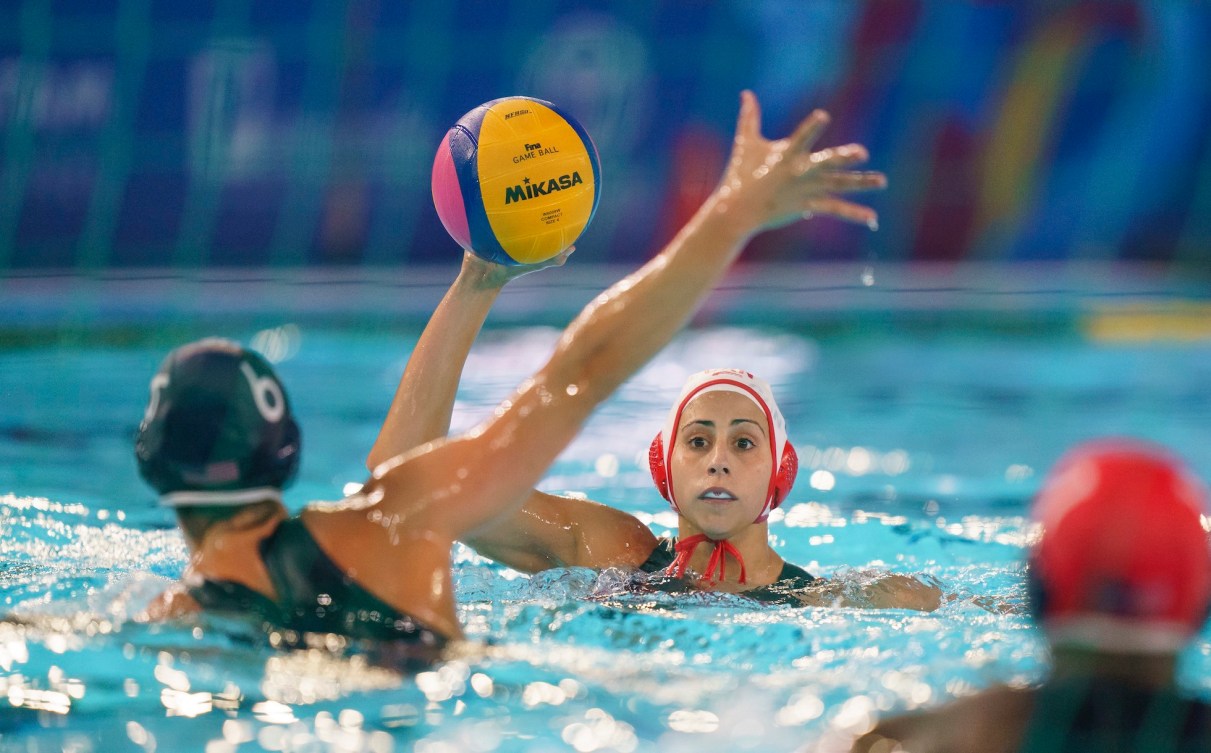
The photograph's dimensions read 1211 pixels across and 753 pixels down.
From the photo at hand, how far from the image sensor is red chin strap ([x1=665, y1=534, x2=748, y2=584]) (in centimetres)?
385

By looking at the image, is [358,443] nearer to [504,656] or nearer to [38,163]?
[504,656]

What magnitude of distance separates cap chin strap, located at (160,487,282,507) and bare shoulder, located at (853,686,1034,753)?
3.82 feet

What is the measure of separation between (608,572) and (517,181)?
111cm

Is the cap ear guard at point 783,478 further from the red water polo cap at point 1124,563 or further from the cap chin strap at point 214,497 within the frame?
the red water polo cap at point 1124,563

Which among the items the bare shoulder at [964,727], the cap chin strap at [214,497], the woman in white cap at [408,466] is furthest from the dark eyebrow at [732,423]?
the bare shoulder at [964,727]

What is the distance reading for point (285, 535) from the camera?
2.48 meters

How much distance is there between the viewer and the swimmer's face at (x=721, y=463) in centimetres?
370

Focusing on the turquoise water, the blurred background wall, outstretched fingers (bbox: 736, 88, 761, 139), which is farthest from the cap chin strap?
the blurred background wall

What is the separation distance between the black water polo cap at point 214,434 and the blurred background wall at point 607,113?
8.64 meters

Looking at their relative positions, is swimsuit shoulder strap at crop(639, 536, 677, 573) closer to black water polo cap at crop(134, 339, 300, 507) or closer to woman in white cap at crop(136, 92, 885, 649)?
woman in white cap at crop(136, 92, 885, 649)

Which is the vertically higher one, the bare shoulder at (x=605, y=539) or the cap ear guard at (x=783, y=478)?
the cap ear guard at (x=783, y=478)

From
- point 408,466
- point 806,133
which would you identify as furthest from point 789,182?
point 408,466

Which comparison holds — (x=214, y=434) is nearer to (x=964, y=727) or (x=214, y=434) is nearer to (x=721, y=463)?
(x=964, y=727)

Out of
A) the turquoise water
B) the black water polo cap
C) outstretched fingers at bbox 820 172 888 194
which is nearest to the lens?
outstretched fingers at bbox 820 172 888 194
